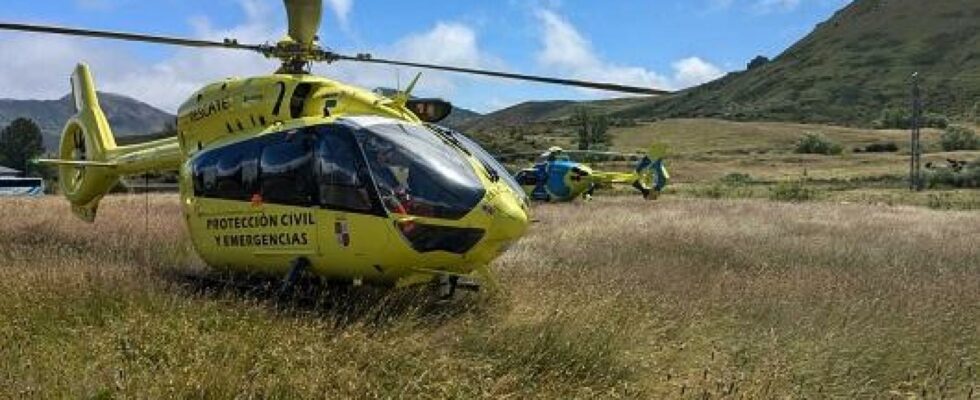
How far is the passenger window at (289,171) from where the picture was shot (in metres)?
9.44

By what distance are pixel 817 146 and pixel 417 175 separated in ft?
316

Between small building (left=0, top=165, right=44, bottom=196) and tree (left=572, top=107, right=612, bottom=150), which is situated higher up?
tree (left=572, top=107, right=612, bottom=150)

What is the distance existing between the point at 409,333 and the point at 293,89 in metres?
3.80

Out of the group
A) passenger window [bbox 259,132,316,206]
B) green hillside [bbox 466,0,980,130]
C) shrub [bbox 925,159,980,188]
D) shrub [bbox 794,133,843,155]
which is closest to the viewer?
passenger window [bbox 259,132,316,206]

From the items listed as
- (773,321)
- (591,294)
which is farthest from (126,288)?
(773,321)

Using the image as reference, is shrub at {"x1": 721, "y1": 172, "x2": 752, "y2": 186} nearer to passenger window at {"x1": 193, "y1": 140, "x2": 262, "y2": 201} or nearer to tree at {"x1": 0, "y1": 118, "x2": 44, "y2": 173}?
passenger window at {"x1": 193, "y1": 140, "x2": 262, "y2": 201}

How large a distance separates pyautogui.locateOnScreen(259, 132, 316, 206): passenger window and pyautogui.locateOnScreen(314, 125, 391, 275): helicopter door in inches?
5.6

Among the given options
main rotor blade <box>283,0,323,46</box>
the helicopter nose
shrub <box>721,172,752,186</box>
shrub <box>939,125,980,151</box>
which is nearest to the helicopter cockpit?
the helicopter nose

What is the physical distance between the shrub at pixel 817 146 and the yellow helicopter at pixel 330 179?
9321cm

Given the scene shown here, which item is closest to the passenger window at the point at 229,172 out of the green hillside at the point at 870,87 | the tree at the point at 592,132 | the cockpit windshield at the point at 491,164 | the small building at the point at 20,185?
the cockpit windshield at the point at 491,164

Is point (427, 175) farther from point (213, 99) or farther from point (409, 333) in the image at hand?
point (213, 99)

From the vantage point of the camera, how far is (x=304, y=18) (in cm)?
1098

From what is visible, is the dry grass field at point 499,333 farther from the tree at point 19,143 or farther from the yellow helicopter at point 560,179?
the tree at point 19,143

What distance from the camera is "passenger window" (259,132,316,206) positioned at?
31.0 ft
